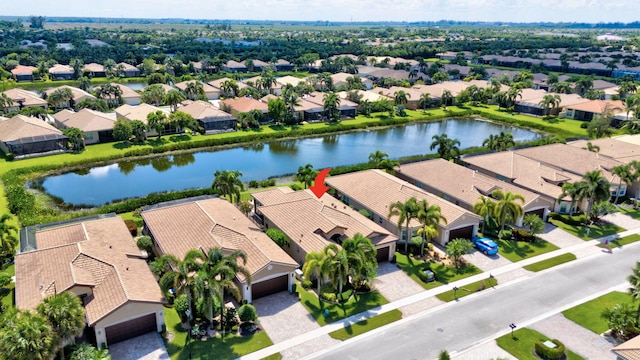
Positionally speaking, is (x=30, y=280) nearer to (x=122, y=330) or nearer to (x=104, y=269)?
(x=104, y=269)

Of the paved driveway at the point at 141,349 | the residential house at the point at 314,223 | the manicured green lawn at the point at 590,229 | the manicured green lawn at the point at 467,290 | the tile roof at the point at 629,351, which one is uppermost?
the residential house at the point at 314,223

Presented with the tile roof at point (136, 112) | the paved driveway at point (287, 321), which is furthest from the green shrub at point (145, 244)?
the tile roof at point (136, 112)

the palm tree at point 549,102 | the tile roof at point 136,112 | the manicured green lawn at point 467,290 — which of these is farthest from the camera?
the palm tree at point 549,102

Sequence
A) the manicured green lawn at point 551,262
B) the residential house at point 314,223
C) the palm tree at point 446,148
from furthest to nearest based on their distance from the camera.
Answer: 1. the palm tree at point 446,148
2. the manicured green lawn at point 551,262
3. the residential house at point 314,223

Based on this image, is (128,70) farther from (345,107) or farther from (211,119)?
(345,107)

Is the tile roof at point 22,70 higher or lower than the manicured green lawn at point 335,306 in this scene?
higher

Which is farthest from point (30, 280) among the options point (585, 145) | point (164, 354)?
point (585, 145)

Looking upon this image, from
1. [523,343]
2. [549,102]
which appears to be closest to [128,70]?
[549,102]

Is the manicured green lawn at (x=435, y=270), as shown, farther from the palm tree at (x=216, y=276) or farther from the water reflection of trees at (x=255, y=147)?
the water reflection of trees at (x=255, y=147)
